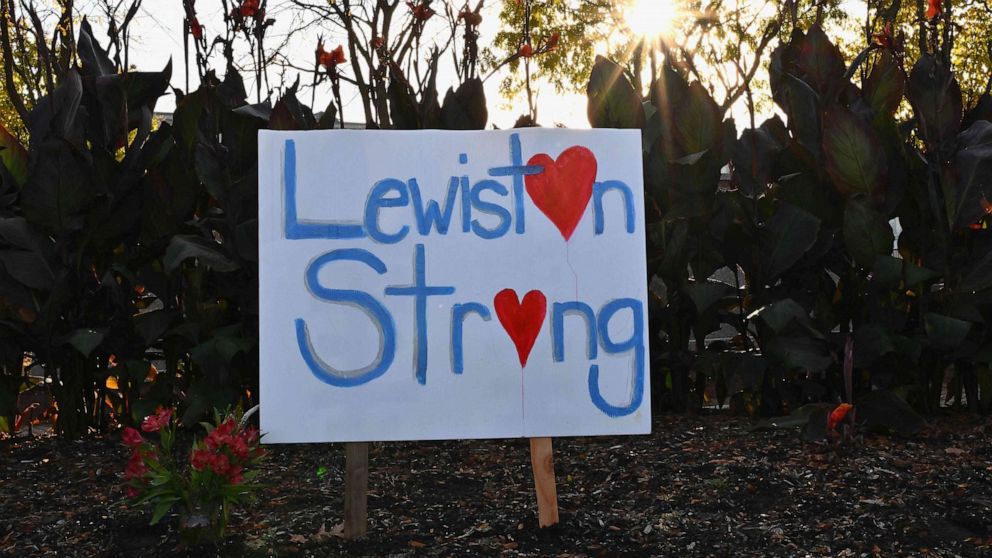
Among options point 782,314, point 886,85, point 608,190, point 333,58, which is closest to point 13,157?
point 333,58

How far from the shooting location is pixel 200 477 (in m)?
2.74

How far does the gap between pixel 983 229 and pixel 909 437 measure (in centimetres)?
79

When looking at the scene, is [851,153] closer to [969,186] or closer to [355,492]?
[969,186]

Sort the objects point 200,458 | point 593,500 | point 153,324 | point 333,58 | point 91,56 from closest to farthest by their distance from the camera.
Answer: point 200,458 → point 593,500 → point 153,324 → point 91,56 → point 333,58

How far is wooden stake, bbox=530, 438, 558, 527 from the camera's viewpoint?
294cm

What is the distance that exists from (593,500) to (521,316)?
0.69 metres

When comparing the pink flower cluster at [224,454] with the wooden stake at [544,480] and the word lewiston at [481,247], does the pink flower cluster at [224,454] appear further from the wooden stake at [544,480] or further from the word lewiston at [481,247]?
the wooden stake at [544,480]

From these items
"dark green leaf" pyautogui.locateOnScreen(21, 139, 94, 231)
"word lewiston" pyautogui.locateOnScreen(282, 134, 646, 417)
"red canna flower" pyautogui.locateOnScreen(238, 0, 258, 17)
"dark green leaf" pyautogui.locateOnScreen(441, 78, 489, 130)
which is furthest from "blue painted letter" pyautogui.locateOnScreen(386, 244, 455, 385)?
"red canna flower" pyautogui.locateOnScreen(238, 0, 258, 17)

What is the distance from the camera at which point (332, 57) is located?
13.9 feet

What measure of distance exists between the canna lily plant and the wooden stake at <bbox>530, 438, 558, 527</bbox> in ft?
2.42

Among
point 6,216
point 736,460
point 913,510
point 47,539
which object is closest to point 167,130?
point 6,216

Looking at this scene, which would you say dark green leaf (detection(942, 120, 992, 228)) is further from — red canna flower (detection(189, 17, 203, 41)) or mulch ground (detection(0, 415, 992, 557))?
red canna flower (detection(189, 17, 203, 41))

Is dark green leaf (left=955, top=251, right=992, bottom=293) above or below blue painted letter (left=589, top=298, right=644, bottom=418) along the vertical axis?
above

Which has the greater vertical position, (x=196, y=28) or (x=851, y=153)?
(x=196, y=28)
